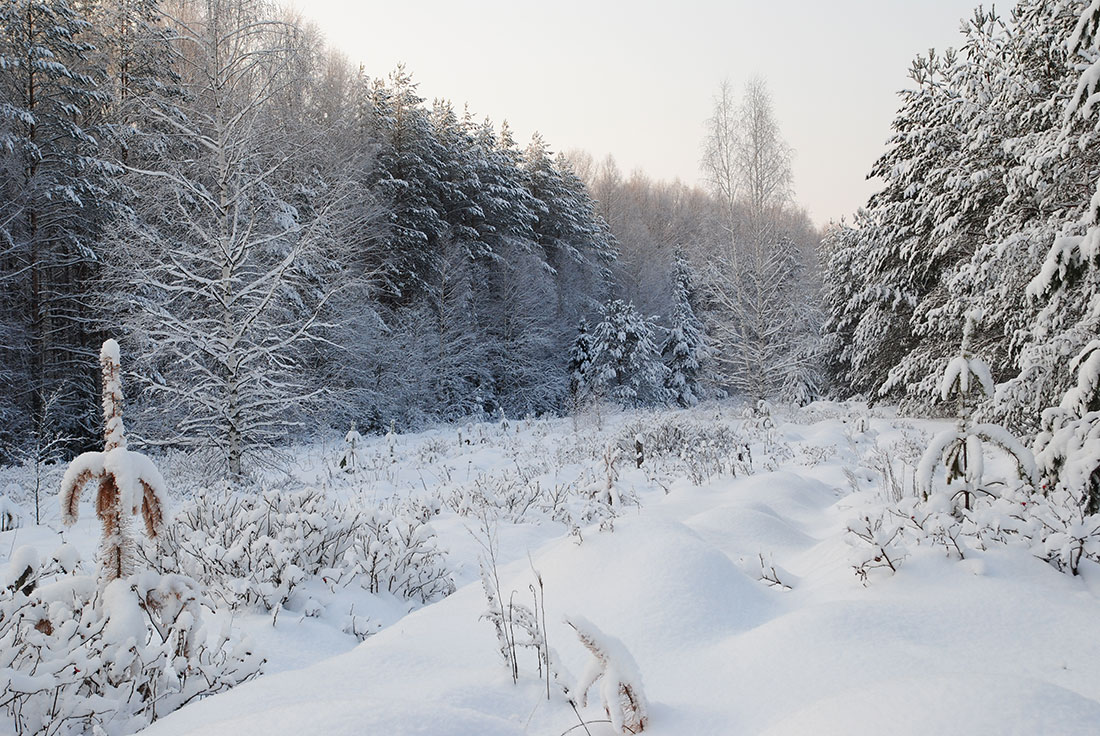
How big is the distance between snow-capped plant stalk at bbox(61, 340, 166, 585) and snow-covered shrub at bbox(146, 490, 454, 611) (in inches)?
53.9

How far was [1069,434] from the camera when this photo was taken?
339cm

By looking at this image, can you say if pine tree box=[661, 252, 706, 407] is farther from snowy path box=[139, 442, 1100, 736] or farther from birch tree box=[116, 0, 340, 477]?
snowy path box=[139, 442, 1100, 736]

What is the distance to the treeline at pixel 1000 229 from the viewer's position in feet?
14.8

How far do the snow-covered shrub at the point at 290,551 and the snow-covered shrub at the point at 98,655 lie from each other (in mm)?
1094

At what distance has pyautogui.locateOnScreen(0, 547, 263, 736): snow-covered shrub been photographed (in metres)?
1.73

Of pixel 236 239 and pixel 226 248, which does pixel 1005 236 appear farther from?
pixel 236 239

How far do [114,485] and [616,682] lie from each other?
5.46 ft

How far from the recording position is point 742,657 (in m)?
2.04

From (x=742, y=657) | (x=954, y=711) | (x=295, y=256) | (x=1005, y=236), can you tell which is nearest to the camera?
(x=954, y=711)

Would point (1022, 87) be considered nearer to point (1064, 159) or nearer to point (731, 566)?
point (1064, 159)

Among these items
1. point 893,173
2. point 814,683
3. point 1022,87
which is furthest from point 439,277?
point 814,683

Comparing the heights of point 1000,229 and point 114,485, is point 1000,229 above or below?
above

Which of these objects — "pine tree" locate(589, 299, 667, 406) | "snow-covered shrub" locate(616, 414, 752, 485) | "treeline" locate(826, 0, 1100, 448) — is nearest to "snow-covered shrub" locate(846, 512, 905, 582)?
"treeline" locate(826, 0, 1100, 448)

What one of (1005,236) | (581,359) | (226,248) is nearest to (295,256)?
(226,248)
